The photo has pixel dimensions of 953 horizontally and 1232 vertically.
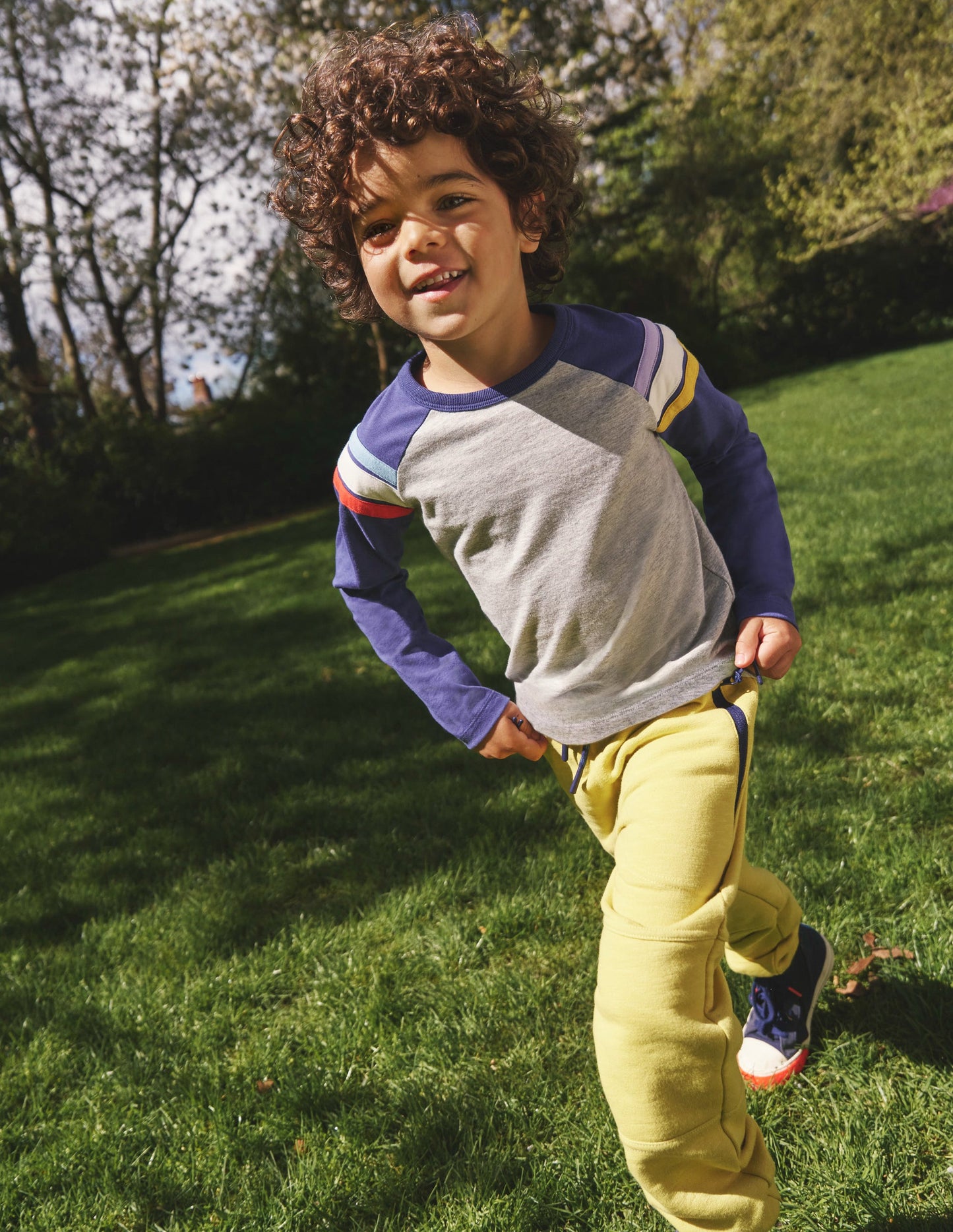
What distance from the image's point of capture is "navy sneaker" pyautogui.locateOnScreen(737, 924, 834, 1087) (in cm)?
224

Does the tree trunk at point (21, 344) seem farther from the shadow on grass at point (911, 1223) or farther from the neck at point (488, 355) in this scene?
the shadow on grass at point (911, 1223)

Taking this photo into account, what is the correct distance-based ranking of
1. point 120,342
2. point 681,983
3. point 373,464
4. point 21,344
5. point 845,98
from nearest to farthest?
point 681,983
point 373,464
point 21,344
point 120,342
point 845,98

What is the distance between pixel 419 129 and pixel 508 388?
507 millimetres

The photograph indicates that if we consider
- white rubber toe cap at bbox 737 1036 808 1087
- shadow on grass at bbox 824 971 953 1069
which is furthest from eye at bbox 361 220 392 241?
shadow on grass at bbox 824 971 953 1069

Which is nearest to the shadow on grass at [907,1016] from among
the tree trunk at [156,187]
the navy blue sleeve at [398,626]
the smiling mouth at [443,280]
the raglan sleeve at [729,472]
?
the raglan sleeve at [729,472]

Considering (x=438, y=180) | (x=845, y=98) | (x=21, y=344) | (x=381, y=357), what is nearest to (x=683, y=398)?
(x=438, y=180)

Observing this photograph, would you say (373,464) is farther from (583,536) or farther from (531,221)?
(531,221)

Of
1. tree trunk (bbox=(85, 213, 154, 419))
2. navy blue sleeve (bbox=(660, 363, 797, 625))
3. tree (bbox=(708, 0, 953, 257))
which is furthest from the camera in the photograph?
tree (bbox=(708, 0, 953, 257))

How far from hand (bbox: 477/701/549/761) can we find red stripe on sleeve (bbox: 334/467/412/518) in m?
0.48

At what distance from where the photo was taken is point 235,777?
4.53 meters

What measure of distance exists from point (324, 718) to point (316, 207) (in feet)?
11.3

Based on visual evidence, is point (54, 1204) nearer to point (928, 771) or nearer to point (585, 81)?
point (928, 771)

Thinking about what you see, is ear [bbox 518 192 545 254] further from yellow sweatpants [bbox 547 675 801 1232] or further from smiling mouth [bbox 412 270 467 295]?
yellow sweatpants [bbox 547 675 801 1232]

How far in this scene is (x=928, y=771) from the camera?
3.32 metres
